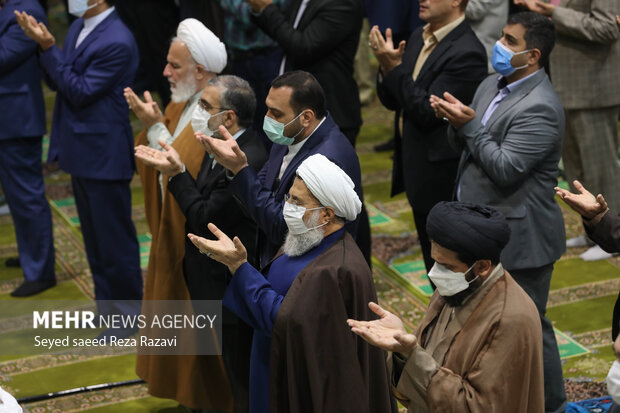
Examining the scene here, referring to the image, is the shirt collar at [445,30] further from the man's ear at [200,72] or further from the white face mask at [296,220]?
the white face mask at [296,220]

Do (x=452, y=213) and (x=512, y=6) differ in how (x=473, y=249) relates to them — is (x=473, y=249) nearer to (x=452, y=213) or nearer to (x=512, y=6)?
(x=452, y=213)

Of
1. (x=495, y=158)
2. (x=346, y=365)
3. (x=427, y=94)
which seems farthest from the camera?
(x=427, y=94)

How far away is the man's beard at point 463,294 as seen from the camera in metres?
3.35

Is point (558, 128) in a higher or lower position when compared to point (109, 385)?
higher

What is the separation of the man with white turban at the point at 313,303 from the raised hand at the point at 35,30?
8.18 feet

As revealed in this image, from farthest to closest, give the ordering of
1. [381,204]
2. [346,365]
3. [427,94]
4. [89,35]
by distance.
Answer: [381,204] → [89,35] → [427,94] → [346,365]

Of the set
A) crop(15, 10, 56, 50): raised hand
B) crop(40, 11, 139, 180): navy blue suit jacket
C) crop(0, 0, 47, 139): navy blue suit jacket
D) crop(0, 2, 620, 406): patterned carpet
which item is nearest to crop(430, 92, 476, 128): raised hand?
crop(0, 2, 620, 406): patterned carpet

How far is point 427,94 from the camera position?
5305 mm

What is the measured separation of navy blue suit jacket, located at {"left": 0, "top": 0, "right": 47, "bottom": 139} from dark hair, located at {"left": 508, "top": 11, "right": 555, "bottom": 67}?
309cm

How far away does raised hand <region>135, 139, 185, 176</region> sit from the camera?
4.68m

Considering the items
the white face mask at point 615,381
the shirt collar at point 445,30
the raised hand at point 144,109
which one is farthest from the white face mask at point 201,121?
the white face mask at point 615,381

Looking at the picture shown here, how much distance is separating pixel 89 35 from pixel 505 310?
133 inches

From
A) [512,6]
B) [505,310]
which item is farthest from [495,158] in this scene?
[512,6]

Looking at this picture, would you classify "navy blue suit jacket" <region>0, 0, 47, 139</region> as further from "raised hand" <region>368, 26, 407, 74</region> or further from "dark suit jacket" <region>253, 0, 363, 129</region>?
"raised hand" <region>368, 26, 407, 74</region>
